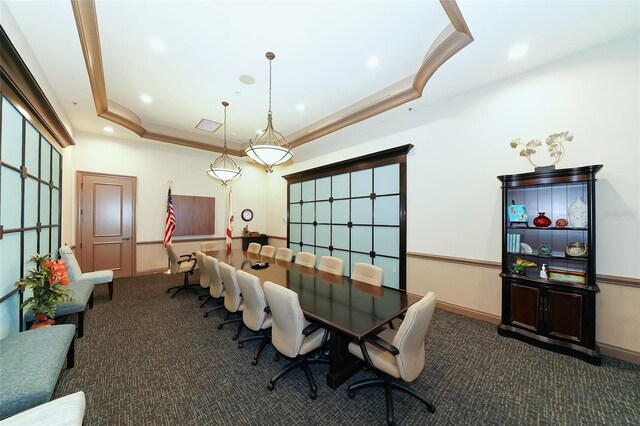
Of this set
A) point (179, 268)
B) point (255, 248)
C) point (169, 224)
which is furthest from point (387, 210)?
point (169, 224)

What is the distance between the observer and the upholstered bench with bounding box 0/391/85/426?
43.0 inches

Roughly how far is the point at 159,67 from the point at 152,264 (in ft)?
14.6

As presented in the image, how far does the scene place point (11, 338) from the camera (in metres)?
1.83

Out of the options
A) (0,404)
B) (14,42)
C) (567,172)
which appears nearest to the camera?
(0,404)

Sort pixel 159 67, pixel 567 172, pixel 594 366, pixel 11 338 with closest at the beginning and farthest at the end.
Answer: pixel 11 338, pixel 594 366, pixel 567 172, pixel 159 67

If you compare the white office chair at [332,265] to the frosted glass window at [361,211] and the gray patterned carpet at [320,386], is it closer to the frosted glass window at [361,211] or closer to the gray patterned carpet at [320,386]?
the gray patterned carpet at [320,386]

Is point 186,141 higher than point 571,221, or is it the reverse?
point 186,141

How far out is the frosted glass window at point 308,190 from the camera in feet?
19.6

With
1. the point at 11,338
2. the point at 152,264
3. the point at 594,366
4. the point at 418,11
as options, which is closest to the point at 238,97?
the point at 418,11

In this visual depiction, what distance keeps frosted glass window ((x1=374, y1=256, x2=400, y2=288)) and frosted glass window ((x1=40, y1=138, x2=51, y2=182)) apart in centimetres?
512

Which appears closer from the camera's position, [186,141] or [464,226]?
[464,226]

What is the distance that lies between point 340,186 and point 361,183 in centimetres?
60

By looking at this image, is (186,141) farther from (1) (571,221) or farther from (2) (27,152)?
(1) (571,221)

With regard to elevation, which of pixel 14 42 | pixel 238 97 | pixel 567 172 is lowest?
pixel 567 172
